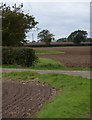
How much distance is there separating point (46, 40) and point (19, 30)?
3154 inches

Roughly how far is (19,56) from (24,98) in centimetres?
1203

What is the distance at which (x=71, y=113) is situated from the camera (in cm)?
618

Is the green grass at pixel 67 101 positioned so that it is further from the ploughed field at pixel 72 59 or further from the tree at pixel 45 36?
the tree at pixel 45 36

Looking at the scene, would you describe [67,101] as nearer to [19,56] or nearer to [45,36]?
[19,56]

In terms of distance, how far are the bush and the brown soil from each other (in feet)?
28.3

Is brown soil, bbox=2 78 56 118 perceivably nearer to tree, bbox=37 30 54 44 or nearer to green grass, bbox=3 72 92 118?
green grass, bbox=3 72 92 118

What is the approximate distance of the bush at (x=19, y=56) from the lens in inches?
773

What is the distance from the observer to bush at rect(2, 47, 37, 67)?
19.6 metres

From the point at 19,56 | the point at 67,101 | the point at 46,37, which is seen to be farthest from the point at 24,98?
the point at 46,37

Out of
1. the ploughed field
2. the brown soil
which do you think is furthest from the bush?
the brown soil

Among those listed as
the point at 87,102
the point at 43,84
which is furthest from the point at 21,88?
the point at 87,102

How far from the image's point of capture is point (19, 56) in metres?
19.8

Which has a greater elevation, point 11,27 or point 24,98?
point 11,27

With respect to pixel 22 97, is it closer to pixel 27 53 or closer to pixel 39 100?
pixel 39 100
